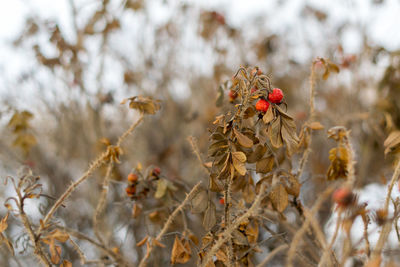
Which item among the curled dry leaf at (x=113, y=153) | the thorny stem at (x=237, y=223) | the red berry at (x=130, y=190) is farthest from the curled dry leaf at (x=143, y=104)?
the thorny stem at (x=237, y=223)

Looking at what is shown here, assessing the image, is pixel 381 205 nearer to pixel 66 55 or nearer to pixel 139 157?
pixel 66 55

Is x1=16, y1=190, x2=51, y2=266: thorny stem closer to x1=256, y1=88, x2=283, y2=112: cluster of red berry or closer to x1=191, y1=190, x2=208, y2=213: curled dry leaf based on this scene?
x1=191, y1=190, x2=208, y2=213: curled dry leaf

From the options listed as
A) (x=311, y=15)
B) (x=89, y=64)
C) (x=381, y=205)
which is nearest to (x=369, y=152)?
(x=311, y=15)

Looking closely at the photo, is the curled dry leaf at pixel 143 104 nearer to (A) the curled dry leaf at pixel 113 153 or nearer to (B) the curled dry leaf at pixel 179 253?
(A) the curled dry leaf at pixel 113 153

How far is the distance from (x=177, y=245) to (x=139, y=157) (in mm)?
2200

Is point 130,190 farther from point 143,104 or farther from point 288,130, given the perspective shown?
point 288,130

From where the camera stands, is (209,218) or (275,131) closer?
(275,131)

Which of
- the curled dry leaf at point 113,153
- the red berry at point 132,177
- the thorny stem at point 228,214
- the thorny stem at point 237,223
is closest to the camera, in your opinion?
the thorny stem at point 237,223

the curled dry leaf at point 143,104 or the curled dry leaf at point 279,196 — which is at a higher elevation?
the curled dry leaf at point 143,104

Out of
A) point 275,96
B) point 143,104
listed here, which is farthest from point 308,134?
point 143,104

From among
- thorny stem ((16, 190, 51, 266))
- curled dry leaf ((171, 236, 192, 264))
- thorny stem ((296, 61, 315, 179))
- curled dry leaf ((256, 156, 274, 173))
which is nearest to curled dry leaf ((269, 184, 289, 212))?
curled dry leaf ((256, 156, 274, 173))

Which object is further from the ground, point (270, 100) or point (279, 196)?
point (270, 100)

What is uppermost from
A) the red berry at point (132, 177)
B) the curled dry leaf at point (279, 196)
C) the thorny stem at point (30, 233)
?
the curled dry leaf at point (279, 196)

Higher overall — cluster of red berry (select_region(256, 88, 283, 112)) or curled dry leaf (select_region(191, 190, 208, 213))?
cluster of red berry (select_region(256, 88, 283, 112))
